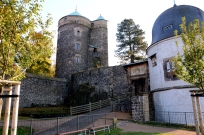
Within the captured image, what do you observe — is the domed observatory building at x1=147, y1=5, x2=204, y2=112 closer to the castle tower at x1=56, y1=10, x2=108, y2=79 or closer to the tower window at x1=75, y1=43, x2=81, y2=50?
the castle tower at x1=56, y1=10, x2=108, y2=79

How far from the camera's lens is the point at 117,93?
2088 centimetres

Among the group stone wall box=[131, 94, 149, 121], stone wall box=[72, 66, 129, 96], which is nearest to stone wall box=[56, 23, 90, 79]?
stone wall box=[72, 66, 129, 96]

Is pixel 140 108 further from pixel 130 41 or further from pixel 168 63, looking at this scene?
pixel 130 41

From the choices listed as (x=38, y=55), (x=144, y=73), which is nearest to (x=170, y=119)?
(x=144, y=73)

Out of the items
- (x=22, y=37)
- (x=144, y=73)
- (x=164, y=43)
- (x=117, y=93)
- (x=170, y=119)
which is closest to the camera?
(x=22, y=37)

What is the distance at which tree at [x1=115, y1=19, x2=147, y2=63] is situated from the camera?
3089cm

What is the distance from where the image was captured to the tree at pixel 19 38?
504 cm

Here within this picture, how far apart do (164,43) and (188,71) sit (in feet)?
28.7

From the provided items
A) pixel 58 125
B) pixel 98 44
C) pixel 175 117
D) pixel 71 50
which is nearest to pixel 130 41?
pixel 98 44

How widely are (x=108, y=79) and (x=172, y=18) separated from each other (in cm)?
1076

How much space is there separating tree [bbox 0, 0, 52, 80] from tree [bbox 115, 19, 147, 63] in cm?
2562

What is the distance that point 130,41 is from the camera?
31.5 m

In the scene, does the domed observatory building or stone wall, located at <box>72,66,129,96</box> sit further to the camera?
stone wall, located at <box>72,66,129,96</box>

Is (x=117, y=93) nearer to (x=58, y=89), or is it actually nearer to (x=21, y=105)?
(x=58, y=89)
